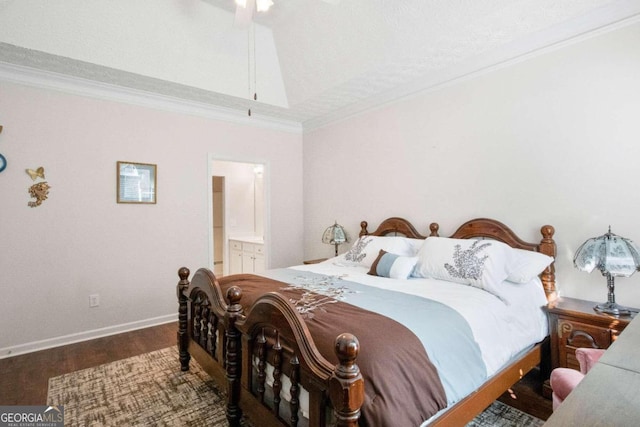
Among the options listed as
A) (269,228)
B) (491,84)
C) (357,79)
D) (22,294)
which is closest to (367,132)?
(357,79)

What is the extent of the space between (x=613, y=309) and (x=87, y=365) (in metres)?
3.97

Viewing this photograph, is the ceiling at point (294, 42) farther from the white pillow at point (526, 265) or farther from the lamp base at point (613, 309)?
the lamp base at point (613, 309)

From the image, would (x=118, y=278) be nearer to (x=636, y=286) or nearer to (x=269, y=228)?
(x=269, y=228)

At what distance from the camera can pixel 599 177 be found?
7.68 ft

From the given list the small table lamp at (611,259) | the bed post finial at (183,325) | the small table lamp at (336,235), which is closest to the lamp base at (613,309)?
the small table lamp at (611,259)

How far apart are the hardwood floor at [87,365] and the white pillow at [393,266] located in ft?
3.49

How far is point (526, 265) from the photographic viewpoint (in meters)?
2.38

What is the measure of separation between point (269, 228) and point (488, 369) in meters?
3.41

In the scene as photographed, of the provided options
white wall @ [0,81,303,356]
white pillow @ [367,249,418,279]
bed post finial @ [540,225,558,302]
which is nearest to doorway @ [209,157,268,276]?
white wall @ [0,81,303,356]

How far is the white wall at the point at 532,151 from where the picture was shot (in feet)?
7.43

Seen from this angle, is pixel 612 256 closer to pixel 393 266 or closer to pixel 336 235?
pixel 393 266

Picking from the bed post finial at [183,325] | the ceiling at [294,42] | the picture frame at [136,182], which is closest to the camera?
the ceiling at [294,42]

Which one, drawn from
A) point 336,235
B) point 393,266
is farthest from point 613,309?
point 336,235

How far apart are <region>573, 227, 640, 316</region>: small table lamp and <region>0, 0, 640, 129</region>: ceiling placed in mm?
1536
